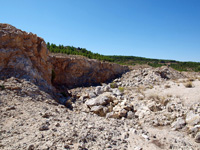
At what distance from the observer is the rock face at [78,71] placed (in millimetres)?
14539

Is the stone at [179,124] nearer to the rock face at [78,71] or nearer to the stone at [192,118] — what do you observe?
the stone at [192,118]

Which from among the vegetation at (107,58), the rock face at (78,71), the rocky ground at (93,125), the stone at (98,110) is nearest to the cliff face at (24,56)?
the rocky ground at (93,125)

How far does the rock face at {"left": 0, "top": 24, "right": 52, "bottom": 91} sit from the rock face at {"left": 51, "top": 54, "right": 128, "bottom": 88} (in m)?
4.67

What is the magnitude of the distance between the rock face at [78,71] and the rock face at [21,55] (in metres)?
4.67

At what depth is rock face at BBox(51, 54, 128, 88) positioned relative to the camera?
14.5 metres

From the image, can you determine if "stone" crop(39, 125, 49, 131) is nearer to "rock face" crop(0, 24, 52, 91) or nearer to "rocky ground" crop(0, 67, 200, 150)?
"rocky ground" crop(0, 67, 200, 150)

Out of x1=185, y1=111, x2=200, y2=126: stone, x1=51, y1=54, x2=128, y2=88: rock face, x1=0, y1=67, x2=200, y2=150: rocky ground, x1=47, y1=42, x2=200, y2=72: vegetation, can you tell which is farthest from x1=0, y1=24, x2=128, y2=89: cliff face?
x1=47, y1=42, x2=200, y2=72: vegetation

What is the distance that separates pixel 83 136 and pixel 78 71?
1238 centimetres

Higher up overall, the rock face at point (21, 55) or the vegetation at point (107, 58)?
the vegetation at point (107, 58)

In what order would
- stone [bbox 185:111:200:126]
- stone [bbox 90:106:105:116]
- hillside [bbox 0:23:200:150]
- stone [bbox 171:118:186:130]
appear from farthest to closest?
stone [bbox 90:106:105:116] → stone [bbox 171:118:186:130] → stone [bbox 185:111:200:126] → hillside [bbox 0:23:200:150]

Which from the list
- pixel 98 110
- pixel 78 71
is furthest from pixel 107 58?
pixel 98 110

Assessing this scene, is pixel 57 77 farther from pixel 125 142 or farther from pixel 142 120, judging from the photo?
pixel 125 142

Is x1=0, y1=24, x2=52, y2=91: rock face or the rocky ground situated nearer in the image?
the rocky ground

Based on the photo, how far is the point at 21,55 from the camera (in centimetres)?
818
